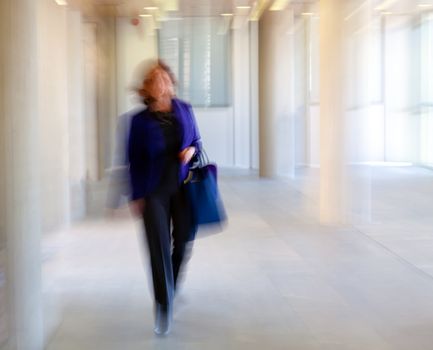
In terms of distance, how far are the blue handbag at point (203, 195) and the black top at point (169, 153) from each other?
0.15 m

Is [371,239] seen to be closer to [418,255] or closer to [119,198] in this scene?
[418,255]

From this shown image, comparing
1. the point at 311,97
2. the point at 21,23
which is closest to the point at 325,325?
the point at 21,23

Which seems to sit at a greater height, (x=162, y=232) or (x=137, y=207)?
(x=137, y=207)

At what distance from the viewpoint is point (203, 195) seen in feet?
15.6

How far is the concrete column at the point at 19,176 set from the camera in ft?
11.9

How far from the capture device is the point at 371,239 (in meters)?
8.27

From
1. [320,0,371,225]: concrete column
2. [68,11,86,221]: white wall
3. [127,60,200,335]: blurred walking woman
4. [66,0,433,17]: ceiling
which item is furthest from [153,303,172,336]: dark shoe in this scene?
[66,0,433,17]: ceiling

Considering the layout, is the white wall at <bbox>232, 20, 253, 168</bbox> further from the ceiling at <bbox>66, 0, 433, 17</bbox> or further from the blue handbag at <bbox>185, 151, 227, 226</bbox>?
the blue handbag at <bbox>185, 151, 227, 226</bbox>

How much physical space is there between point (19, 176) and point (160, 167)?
42.3 inches

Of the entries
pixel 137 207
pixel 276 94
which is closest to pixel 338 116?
pixel 137 207

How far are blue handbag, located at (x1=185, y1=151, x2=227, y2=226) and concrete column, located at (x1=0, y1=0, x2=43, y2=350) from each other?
3.46 ft

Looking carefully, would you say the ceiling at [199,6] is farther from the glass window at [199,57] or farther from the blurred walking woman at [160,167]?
the blurred walking woman at [160,167]

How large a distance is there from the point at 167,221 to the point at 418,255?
3588mm

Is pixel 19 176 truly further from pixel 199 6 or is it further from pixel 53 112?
pixel 199 6
